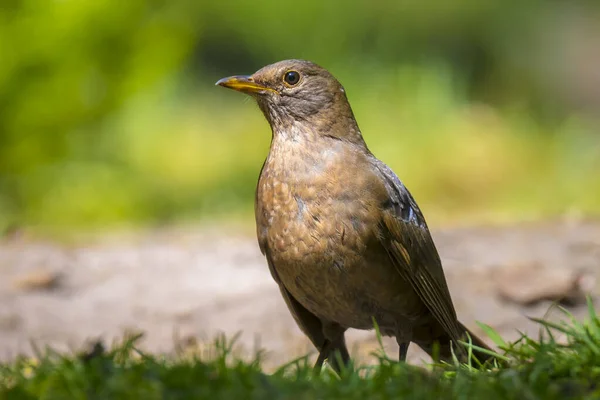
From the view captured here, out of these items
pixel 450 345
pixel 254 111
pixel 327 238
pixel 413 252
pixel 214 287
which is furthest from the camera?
pixel 254 111

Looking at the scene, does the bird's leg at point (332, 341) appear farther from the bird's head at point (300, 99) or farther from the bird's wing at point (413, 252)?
the bird's head at point (300, 99)

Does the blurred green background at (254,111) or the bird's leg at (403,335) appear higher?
the blurred green background at (254,111)

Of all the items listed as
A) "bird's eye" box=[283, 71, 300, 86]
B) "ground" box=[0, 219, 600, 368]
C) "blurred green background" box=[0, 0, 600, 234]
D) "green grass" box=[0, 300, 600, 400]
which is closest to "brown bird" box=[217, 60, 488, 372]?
"bird's eye" box=[283, 71, 300, 86]

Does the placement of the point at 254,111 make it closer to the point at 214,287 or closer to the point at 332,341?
the point at 214,287

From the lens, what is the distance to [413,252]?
4398mm

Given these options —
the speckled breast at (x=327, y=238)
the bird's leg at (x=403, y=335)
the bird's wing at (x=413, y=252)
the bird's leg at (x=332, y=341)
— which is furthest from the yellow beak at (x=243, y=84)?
the bird's leg at (x=403, y=335)

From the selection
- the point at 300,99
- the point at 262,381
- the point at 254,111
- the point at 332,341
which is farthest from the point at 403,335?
the point at 254,111

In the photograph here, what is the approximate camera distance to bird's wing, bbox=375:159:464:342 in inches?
169

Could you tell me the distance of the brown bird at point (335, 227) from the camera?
4.14m

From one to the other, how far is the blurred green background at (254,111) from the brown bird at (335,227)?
4.19 metres

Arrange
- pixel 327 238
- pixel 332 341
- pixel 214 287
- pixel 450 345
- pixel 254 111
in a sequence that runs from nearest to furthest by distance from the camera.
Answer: pixel 327 238 → pixel 450 345 → pixel 332 341 → pixel 214 287 → pixel 254 111

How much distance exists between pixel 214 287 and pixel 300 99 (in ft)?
7.60

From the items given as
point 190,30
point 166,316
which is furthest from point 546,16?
point 166,316

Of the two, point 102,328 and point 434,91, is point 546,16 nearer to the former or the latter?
point 434,91
